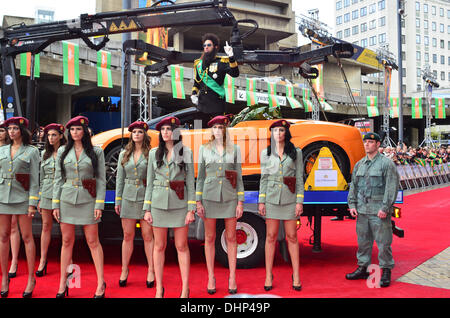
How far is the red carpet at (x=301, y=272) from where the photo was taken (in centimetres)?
452

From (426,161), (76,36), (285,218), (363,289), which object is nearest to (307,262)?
(363,289)

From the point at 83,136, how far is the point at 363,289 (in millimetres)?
3314

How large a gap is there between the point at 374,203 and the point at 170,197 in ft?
7.62

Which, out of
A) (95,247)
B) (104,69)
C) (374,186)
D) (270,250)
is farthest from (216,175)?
(104,69)

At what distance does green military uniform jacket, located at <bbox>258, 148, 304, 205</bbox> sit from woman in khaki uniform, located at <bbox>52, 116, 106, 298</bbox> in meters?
1.67

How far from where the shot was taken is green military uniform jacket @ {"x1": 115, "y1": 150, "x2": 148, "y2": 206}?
466cm

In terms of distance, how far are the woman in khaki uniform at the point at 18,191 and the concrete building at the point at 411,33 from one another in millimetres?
76187

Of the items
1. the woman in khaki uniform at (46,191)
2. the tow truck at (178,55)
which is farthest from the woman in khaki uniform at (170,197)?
the woman in khaki uniform at (46,191)

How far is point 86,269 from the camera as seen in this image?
5582 millimetres

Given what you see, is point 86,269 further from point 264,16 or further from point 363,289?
point 264,16

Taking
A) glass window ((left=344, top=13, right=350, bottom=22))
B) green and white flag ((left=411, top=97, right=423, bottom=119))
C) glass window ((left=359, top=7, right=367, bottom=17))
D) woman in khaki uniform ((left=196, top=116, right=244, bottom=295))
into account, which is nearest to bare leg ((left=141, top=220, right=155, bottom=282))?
woman in khaki uniform ((left=196, top=116, right=244, bottom=295))

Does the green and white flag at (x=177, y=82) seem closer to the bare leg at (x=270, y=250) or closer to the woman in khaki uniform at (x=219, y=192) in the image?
the woman in khaki uniform at (x=219, y=192)

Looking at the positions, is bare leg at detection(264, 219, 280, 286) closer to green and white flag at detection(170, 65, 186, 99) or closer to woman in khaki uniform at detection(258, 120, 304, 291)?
woman in khaki uniform at detection(258, 120, 304, 291)

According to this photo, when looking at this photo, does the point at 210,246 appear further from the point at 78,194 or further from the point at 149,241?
the point at 78,194
